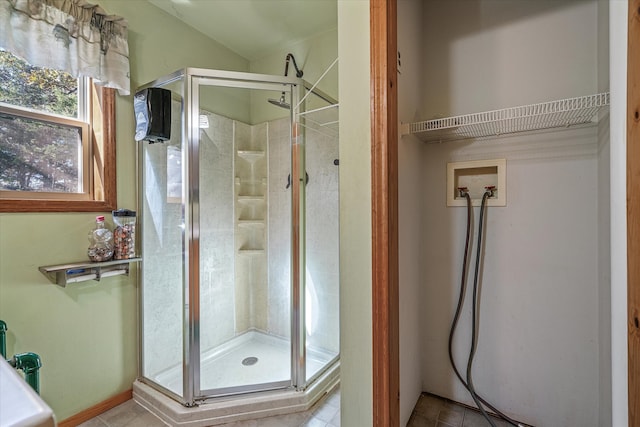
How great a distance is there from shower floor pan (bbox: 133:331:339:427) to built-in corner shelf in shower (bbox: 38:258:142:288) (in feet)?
2.28

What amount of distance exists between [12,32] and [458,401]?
282 centimetres

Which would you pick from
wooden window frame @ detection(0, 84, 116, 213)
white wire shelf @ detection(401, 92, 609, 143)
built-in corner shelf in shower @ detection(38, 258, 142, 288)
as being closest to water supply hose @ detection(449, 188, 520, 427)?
white wire shelf @ detection(401, 92, 609, 143)

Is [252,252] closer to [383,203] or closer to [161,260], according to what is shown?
[161,260]

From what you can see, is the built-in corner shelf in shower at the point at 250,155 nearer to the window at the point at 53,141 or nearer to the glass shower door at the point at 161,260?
the glass shower door at the point at 161,260

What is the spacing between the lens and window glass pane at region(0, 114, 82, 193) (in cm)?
133

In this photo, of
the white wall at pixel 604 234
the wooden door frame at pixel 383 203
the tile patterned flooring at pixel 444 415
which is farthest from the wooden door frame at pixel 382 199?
the white wall at pixel 604 234

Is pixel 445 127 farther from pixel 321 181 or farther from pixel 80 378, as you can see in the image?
pixel 80 378

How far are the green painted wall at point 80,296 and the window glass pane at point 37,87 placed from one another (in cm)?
24

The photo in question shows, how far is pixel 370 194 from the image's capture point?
97 centimetres

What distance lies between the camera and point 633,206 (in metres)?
0.68

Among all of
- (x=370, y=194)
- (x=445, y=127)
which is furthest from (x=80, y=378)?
(x=445, y=127)

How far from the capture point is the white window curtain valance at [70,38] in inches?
49.1

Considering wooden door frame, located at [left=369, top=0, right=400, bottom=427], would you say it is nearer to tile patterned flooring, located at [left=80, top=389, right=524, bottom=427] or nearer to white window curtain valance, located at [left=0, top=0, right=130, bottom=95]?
tile patterned flooring, located at [left=80, top=389, right=524, bottom=427]

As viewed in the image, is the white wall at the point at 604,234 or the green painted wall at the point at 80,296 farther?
the green painted wall at the point at 80,296
